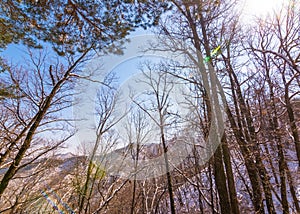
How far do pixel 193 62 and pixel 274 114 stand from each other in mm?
4215

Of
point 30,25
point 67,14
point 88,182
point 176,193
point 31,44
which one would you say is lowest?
point 176,193

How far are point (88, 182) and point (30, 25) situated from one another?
714cm

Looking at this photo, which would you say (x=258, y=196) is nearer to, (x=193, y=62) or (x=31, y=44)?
(x=193, y=62)

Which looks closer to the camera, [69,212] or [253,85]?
[253,85]

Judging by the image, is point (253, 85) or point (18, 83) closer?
point (18, 83)

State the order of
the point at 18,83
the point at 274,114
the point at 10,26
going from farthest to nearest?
the point at 274,114 < the point at 18,83 < the point at 10,26

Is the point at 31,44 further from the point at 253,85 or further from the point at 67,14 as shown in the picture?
the point at 253,85

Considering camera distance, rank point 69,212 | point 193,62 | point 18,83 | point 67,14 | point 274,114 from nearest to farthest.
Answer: point 67,14, point 18,83, point 193,62, point 274,114, point 69,212

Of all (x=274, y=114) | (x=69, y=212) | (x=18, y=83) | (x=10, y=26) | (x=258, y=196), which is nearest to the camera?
(x=10, y=26)

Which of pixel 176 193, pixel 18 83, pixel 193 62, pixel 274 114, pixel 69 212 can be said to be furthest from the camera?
pixel 176 193

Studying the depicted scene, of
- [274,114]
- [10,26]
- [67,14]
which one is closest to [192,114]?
[274,114]

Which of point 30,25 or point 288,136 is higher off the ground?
point 30,25

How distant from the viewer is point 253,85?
735 centimetres

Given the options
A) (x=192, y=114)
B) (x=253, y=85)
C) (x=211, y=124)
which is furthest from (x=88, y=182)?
(x=253, y=85)
